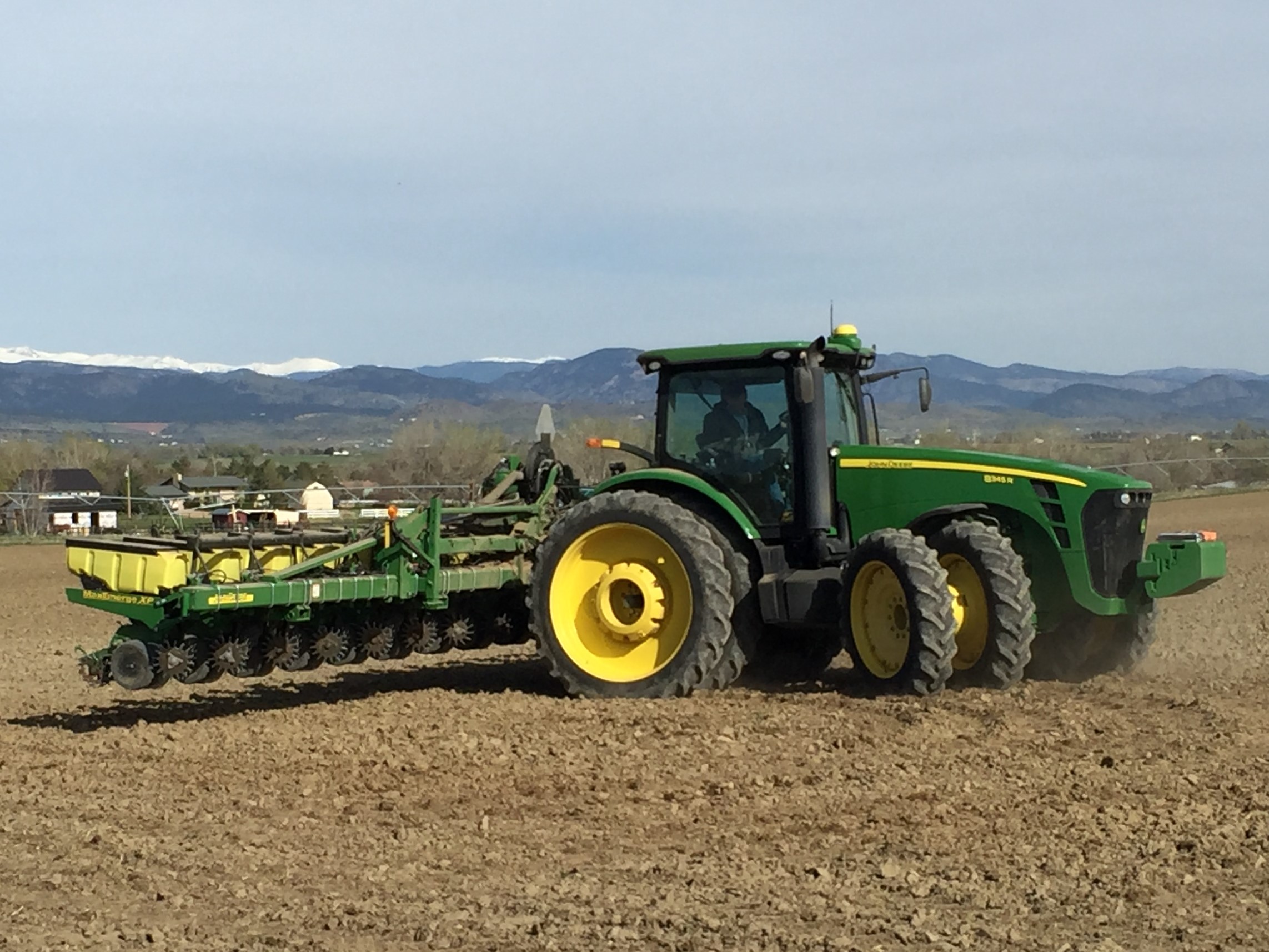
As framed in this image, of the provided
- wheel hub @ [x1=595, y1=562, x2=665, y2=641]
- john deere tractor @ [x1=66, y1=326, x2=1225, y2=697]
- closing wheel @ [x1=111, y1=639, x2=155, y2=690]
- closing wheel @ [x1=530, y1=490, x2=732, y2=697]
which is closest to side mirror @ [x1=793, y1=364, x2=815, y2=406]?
john deere tractor @ [x1=66, y1=326, x2=1225, y2=697]

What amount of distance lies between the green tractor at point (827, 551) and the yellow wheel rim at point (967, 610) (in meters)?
0.01

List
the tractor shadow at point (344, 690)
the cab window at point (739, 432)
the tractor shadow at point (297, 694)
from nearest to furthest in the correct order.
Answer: the cab window at point (739, 432) < the tractor shadow at point (344, 690) < the tractor shadow at point (297, 694)

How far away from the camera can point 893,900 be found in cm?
548

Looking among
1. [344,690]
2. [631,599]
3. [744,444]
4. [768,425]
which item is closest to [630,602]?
[631,599]

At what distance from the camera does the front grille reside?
9406 mm

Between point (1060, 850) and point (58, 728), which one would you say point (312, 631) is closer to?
point (58, 728)

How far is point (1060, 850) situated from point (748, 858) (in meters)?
1.20

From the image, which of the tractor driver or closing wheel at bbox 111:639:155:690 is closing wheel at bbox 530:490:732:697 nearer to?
the tractor driver

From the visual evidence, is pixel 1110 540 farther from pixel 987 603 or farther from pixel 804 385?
pixel 804 385

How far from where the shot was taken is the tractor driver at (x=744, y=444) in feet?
32.7

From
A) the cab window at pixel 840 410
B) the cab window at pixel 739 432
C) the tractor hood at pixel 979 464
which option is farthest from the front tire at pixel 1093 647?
the cab window at pixel 739 432

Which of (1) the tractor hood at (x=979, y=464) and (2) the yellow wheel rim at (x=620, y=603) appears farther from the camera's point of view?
(2) the yellow wheel rim at (x=620, y=603)

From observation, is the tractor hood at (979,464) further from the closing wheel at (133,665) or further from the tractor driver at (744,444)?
the closing wheel at (133,665)

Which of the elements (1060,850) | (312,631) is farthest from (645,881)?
(312,631)
